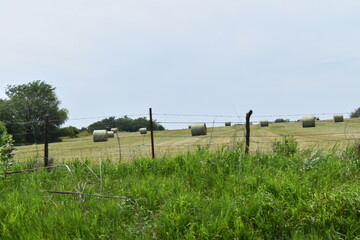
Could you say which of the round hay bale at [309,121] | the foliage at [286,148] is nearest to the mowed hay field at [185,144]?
the foliage at [286,148]

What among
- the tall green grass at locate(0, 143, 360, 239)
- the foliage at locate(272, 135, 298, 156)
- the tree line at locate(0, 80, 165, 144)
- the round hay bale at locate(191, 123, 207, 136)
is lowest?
the tall green grass at locate(0, 143, 360, 239)

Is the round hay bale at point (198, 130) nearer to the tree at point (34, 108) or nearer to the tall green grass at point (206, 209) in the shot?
the tall green grass at point (206, 209)

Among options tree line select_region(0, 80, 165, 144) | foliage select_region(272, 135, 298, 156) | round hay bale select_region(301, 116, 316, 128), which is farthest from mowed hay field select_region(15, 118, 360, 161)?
→ tree line select_region(0, 80, 165, 144)

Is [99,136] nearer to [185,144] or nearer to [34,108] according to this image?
[185,144]

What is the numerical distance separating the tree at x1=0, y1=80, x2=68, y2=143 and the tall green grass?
56339 mm

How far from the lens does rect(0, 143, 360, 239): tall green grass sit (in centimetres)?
459

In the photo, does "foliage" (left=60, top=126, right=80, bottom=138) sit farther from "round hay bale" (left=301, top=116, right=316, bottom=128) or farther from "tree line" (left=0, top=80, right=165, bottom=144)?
"round hay bale" (left=301, top=116, right=316, bottom=128)

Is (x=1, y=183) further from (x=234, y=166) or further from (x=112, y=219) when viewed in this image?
(x=234, y=166)

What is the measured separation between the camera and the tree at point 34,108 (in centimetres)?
6091

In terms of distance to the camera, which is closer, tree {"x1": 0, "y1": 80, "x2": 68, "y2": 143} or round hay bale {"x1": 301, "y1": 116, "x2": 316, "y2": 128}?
round hay bale {"x1": 301, "y1": 116, "x2": 316, "y2": 128}

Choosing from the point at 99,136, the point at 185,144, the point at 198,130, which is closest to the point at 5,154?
the point at 185,144

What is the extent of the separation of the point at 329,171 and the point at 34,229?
18.6 ft

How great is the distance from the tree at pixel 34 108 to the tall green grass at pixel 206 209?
5634 cm

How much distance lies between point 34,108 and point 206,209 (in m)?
70.3
